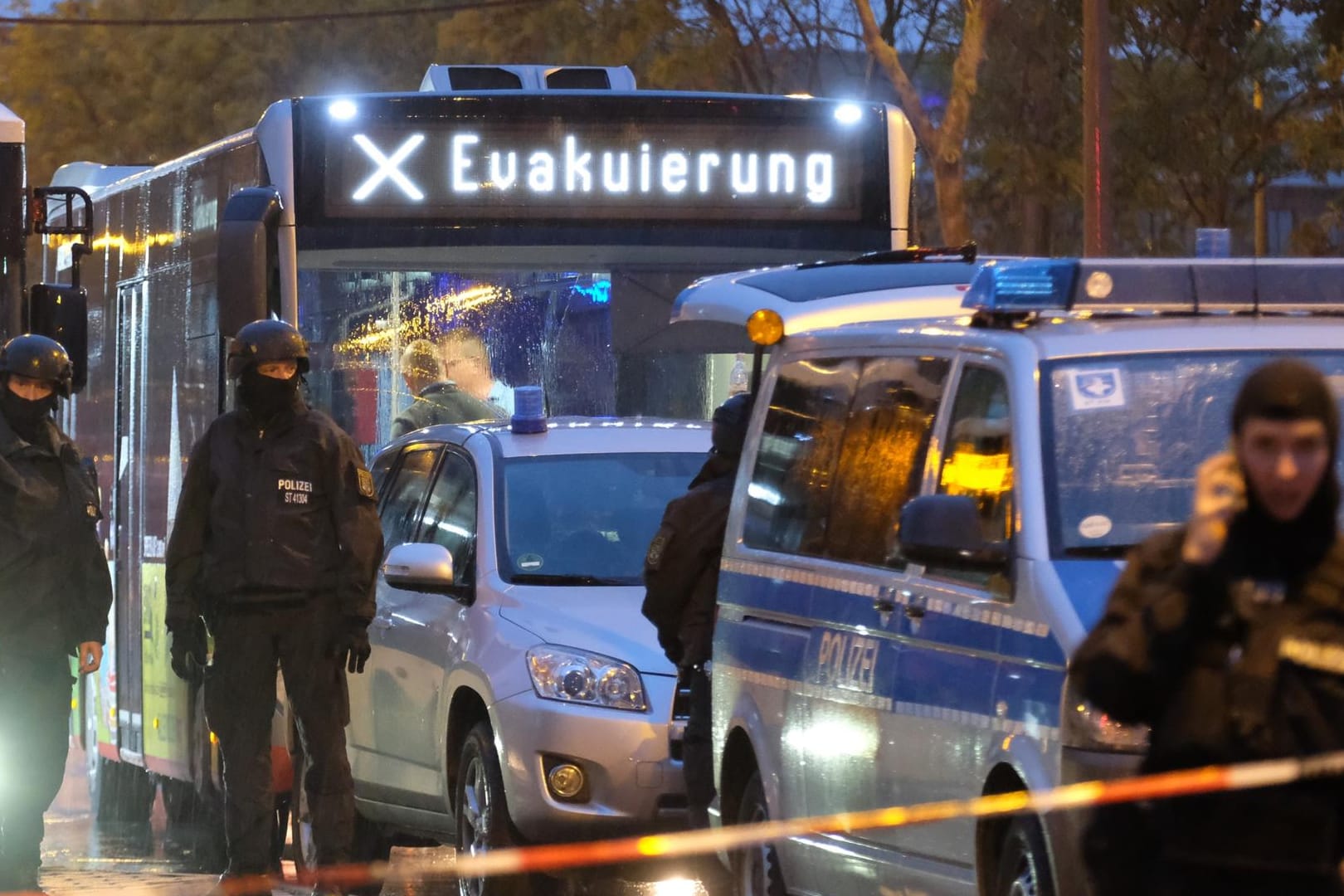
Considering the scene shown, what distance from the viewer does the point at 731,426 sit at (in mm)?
8961

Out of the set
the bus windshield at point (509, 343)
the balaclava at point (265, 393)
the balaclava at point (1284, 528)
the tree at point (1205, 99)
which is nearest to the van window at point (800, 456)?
the balaclava at point (265, 393)

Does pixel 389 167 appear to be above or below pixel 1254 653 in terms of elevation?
above

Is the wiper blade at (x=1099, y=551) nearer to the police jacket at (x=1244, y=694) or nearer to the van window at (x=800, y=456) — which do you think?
the van window at (x=800, y=456)

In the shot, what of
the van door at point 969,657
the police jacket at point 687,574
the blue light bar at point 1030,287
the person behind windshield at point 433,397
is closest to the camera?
the van door at point 969,657

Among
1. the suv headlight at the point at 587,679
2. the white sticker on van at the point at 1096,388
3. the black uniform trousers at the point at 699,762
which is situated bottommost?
the black uniform trousers at the point at 699,762

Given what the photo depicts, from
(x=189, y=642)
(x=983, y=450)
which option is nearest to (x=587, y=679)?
(x=189, y=642)

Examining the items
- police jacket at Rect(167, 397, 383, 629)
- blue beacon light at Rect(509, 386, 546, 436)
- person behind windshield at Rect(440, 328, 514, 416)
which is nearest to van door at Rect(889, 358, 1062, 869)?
police jacket at Rect(167, 397, 383, 629)

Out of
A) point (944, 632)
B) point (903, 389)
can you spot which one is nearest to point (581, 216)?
point (903, 389)

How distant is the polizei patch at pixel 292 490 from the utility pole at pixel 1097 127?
517 inches

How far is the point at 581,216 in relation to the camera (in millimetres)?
11578

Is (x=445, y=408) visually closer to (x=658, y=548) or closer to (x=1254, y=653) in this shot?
(x=658, y=548)

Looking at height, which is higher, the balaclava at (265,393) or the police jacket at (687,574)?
the balaclava at (265,393)

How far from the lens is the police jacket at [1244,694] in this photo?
12.9 ft

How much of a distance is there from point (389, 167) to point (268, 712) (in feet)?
10.4
